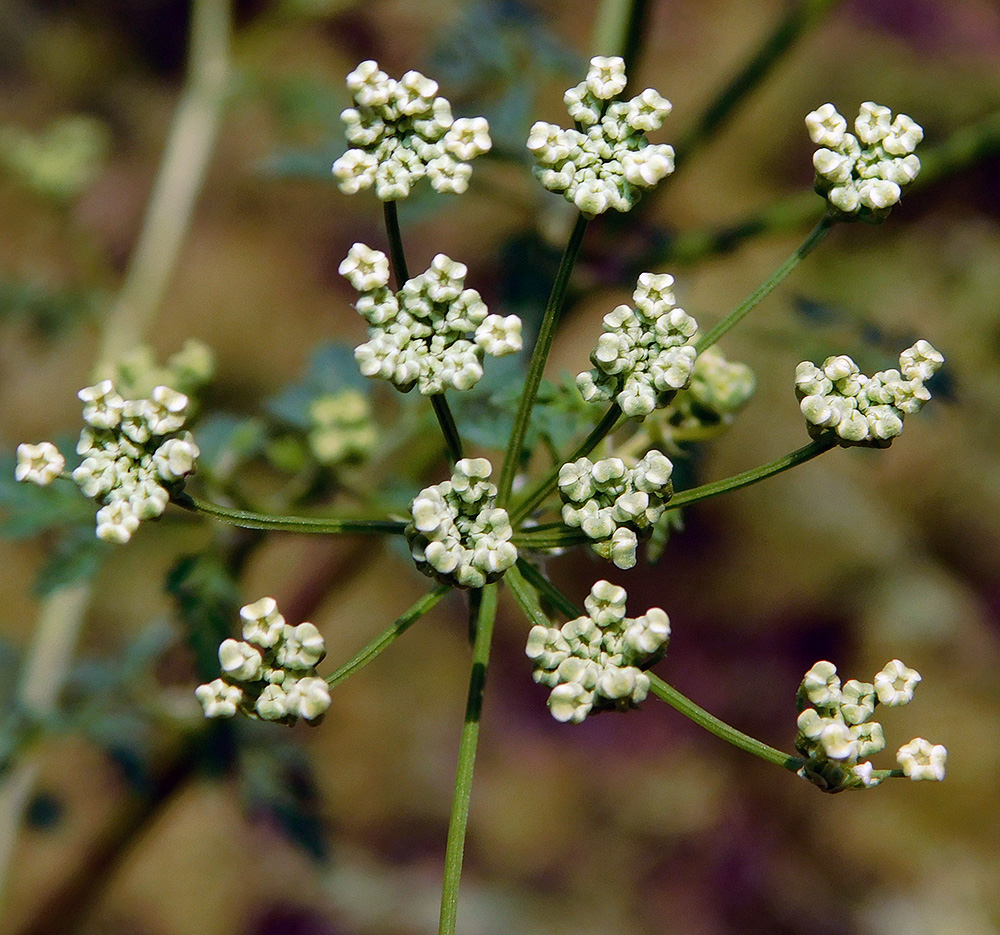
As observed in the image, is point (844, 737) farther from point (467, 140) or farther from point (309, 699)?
point (467, 140)

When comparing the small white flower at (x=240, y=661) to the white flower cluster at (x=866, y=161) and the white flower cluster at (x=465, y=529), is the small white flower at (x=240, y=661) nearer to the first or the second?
the white flower cluster at (x=465, y=529)

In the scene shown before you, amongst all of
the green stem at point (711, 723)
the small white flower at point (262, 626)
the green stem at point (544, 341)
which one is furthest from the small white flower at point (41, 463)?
the green stem at point (711, 723)

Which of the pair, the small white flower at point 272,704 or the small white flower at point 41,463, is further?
the small white flower at point 41,463

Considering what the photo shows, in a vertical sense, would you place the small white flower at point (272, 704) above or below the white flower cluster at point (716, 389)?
below

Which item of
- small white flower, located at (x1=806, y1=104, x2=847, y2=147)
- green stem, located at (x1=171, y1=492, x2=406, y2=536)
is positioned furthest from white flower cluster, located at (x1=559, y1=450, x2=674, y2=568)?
small white flower, located at (x1=806, y1=104, x2=847, y2=147)

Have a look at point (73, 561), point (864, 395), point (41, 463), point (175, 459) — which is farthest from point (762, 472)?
point (73, 561)
